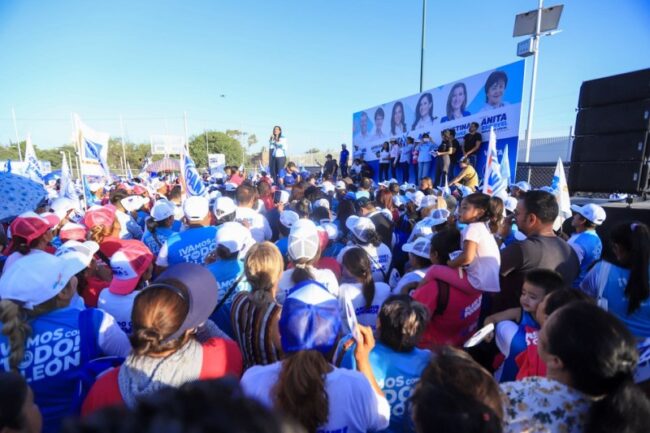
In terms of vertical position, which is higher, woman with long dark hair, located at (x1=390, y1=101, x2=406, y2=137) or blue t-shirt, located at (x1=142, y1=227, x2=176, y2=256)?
woman with long dark hair, located at (x1=390, y1=101, x2=406, y2=137)

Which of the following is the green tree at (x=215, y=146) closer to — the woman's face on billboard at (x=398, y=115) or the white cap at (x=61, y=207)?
the woman's face on billboard at (x=398, y=115)

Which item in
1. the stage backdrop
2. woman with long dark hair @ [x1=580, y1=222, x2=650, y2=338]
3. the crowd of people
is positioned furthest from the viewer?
the stage backdrop

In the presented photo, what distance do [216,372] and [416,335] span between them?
94cm

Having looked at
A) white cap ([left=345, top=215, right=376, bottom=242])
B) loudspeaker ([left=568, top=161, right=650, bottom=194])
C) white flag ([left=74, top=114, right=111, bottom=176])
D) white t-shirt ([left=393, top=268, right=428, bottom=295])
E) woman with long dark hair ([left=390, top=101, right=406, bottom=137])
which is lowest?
white t-shirt ([left=393, top=268, right=428, bottom=295])

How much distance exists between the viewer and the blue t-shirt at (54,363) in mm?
1559

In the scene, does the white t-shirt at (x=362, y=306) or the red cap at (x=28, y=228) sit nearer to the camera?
the white t-shirt at (x=362, y=306)

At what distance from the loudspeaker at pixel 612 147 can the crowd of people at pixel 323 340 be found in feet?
14.4

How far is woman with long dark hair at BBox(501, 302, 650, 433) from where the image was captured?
110cm

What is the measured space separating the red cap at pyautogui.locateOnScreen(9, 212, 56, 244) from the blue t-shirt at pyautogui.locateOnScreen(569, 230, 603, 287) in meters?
4.83

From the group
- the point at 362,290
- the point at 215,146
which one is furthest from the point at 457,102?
the point at 215,146

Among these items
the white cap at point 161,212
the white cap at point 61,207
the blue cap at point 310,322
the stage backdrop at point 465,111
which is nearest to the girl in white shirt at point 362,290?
the blue cap at point 310,322

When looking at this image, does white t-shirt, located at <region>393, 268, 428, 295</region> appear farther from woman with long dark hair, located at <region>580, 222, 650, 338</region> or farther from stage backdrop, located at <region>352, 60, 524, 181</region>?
stage backdrop, located at <region>352, 60, 524, 181</region>

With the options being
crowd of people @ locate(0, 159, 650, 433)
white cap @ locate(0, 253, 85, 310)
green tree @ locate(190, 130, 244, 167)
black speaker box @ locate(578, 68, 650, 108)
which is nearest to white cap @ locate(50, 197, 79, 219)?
crowd of people @ locate(0, 159, 650, 433)

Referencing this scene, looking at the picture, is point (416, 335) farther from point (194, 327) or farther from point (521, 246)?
point (521, 246)
